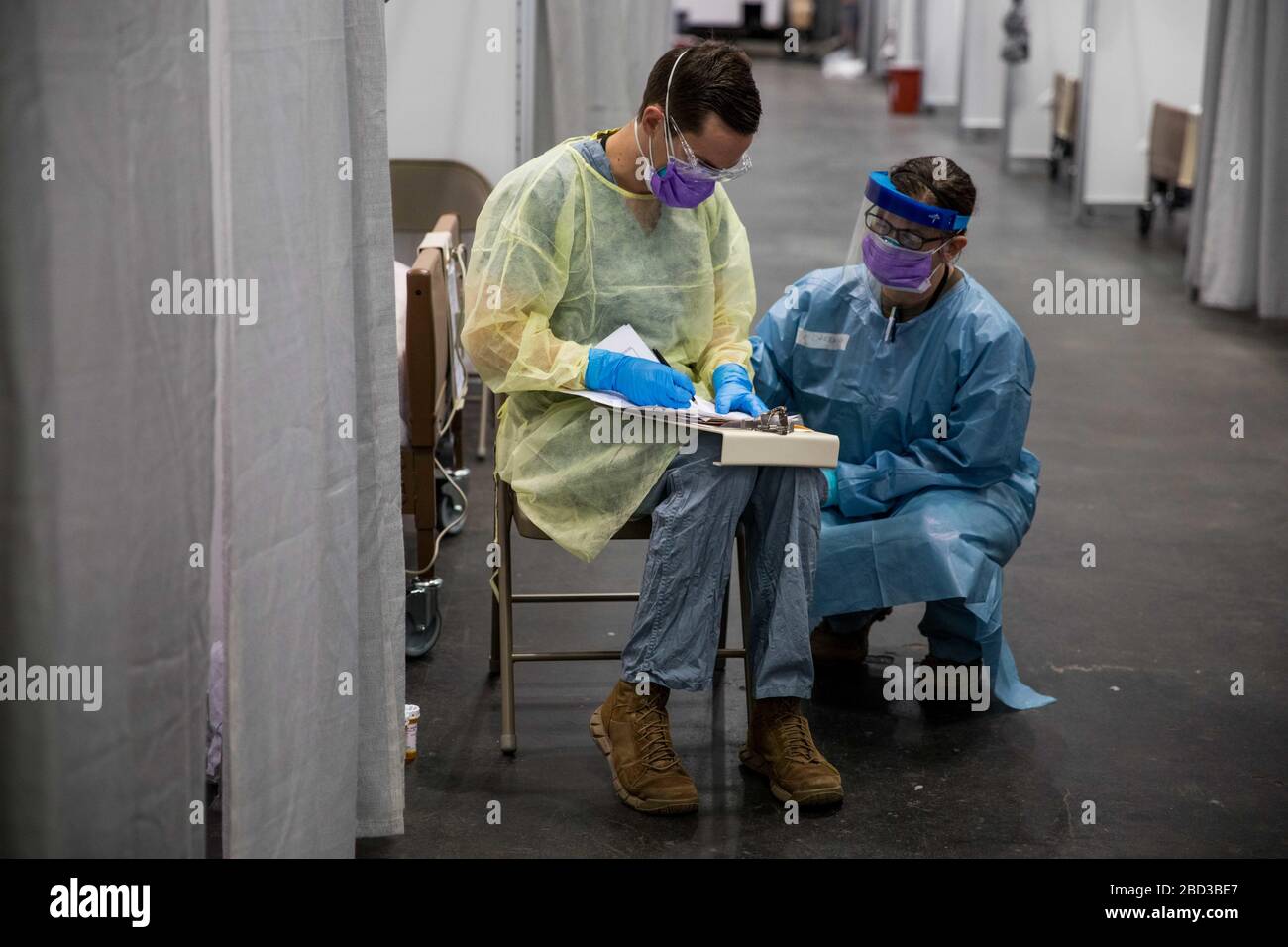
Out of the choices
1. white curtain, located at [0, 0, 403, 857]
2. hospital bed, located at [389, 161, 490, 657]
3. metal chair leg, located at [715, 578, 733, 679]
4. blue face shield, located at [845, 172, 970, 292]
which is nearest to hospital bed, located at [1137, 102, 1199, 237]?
hospital bed, located at [389, 161, 490, 657]

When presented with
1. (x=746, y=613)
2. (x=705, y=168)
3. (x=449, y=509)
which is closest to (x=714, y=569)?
(x=746, y=613)

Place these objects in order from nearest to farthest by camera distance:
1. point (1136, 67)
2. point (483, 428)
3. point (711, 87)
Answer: point (711, 87) → point (483, 428) → point (1136, 67)

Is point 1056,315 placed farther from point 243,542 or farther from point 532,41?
point 243,542

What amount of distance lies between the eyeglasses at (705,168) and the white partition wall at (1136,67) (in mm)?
7251

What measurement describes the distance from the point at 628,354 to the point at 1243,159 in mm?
5351

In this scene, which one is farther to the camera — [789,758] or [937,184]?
[937,184]

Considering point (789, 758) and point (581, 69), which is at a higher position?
point (581, 69)

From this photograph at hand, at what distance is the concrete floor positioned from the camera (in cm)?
258

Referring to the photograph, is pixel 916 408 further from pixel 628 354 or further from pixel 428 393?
pixel 428 393

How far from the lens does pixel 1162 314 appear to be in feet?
23.2

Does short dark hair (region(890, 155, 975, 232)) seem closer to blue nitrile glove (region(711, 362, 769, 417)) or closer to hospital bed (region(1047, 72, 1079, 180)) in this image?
blue nitrile glove (region(711, 362, 769, 417))

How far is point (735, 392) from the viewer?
9.01 ft

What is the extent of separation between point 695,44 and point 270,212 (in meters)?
1.03
